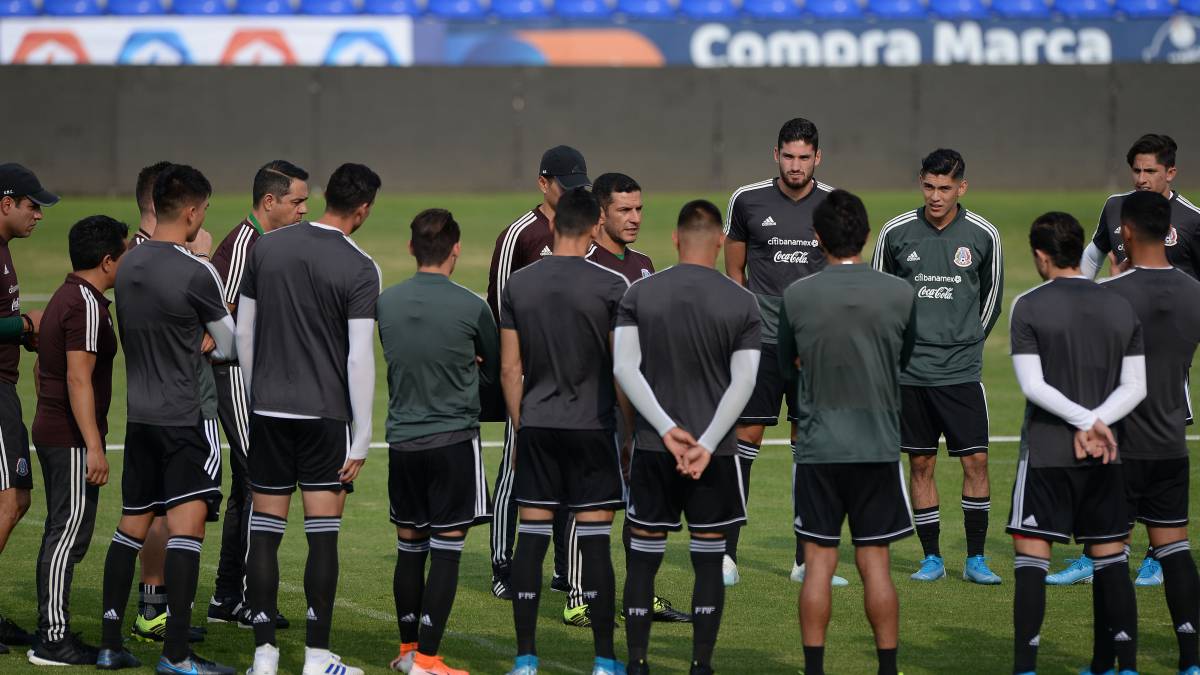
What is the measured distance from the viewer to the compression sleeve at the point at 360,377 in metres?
6.71

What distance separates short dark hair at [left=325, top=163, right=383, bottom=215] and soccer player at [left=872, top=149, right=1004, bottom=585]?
3.50 meters

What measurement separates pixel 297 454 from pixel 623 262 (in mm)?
2209

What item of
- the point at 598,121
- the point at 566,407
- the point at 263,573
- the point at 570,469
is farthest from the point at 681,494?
the point at 598,121

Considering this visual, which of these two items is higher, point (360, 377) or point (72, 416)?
point (360, 377)

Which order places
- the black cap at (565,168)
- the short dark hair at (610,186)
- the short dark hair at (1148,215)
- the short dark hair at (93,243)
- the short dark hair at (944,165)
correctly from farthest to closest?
the short dark hair at (944,165) → the black cap at (565,168) → the short dark hair at (610,186) → the short dark hair at (93,243) → the short dark hair at (1148,215)

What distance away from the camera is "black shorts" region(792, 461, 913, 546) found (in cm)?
637

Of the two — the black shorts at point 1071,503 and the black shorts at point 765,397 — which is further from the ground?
the black shorts at point 765,397

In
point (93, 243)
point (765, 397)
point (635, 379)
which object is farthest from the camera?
point (765, 397)

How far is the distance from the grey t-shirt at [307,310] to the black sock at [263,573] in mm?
538

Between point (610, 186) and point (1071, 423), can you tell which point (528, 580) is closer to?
point (610, 186)

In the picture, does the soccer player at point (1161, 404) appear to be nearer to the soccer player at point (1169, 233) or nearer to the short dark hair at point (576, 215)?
the soccer player at point (1169, 233)

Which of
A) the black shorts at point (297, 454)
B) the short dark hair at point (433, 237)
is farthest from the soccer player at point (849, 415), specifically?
the black shorts at point (297, 454)

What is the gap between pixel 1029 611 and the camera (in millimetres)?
6406

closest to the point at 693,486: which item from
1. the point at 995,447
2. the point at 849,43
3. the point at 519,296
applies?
the point at 519,296
